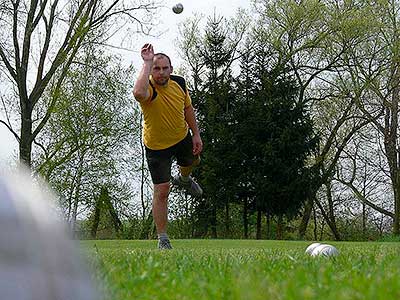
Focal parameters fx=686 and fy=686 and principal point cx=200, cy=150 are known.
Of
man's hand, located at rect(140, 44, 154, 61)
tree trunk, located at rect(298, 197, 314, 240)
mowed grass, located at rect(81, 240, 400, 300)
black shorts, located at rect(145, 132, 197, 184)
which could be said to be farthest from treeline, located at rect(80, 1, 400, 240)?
mowed grass, located at rect(81, 240, 400, 300)

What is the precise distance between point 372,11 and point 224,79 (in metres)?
6.97

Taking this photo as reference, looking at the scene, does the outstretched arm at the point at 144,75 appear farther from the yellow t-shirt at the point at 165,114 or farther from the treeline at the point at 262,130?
the treeline at the point at 262,130

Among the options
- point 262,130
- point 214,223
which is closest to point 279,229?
A: point 214,223

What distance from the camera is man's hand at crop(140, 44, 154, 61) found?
23.8ft

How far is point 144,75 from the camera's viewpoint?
7.18m

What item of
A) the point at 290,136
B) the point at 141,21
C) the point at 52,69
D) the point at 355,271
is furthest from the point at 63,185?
the point at 355,271

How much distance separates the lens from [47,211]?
1385 mm

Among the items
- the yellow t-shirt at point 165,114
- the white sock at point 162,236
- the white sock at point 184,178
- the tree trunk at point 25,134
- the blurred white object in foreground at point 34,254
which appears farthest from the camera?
the tree trunk at point 25,134

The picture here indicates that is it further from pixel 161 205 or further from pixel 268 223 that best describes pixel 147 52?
pixel 268 223

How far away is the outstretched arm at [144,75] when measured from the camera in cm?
719

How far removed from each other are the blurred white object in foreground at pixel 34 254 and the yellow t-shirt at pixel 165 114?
6263 millimetres

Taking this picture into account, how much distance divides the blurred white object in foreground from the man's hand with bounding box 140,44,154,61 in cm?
594

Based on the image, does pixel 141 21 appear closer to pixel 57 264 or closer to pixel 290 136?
pixel 290 136

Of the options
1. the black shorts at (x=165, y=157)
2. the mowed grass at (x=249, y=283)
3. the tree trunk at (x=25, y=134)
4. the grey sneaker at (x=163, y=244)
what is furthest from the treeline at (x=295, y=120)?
the mowed grass at (x=249, y=283)
